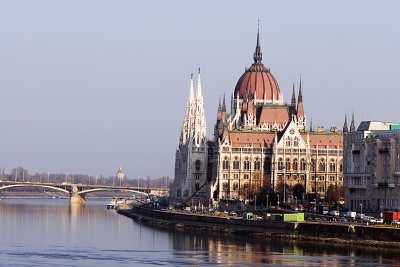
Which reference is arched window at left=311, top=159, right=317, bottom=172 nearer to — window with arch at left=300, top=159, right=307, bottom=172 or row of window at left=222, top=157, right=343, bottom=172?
row of window at left=222, top=157, right=343, bottom=172

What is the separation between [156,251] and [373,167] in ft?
133

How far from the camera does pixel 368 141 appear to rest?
138m

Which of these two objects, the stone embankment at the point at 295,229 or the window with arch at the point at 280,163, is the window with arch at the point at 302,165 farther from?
the stone embankment at the point at 295,229

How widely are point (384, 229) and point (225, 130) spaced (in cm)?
8202

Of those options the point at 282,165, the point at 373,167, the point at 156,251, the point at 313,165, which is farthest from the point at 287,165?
the point at 156,251

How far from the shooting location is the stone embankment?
102 m

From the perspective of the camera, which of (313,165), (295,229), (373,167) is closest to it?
(295,229)

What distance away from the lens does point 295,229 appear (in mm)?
113500

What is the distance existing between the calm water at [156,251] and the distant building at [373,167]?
2166cm

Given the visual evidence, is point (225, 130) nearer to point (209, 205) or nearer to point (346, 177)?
point (209, 205)

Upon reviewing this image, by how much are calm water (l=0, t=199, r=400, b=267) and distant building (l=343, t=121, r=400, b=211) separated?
21656 mm

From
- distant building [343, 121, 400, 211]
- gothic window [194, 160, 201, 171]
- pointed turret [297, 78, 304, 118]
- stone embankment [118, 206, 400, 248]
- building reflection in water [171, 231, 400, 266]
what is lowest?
building reflection in water [171, 231, 400, 266]

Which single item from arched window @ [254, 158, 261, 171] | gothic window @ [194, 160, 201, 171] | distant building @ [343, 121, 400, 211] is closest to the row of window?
arched window @ [254, 158, 261, 171]

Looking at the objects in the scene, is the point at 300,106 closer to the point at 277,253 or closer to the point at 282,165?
the point at 282,165
